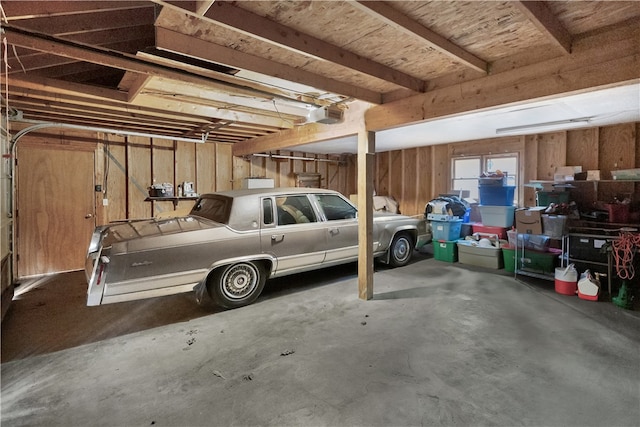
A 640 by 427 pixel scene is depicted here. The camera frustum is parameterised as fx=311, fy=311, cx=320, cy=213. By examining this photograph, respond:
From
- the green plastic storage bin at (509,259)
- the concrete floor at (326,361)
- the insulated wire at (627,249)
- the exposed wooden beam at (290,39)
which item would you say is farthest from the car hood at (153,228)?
the insulated wire at (627,249)

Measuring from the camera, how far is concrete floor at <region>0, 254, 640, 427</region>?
1.97 metres

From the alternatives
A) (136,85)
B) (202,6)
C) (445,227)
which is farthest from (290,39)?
(445,227)

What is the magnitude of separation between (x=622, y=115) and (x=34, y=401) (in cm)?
727

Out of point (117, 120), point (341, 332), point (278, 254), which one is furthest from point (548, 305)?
point (117, 120)

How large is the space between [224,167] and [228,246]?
404 centimetres

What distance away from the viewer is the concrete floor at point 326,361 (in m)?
1.97

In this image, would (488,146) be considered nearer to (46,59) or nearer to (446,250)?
(446,250)

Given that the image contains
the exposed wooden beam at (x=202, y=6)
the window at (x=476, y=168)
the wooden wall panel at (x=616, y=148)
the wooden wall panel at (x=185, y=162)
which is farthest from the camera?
the wooden wall panel at (x=185, y=162)

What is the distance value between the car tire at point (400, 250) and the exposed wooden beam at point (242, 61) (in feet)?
9.41

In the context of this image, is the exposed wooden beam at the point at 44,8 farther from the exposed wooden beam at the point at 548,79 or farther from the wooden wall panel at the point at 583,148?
the wooden wall panel at the point at 583,148

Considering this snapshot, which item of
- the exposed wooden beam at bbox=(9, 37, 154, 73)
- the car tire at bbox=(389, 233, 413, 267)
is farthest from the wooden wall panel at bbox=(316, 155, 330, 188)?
the exposed wooden beam at bbox=(9, 37, 154, 73)

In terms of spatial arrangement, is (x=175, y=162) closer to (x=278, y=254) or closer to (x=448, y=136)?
(x=278, y=254)

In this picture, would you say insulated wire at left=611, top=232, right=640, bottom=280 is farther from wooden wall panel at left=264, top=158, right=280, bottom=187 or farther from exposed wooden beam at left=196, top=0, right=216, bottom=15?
wooden wall panel at left=264, top=158, right=280, bottom=187

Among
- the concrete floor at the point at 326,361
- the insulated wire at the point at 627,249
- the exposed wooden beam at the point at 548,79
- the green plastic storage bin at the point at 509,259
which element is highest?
the exposed wooden beam at the point at 548,79
